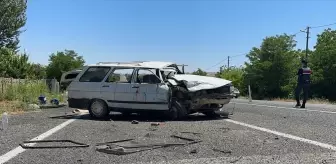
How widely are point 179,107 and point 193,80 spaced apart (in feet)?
2.88

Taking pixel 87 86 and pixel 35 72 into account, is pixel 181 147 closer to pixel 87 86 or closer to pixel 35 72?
pixel 87 86

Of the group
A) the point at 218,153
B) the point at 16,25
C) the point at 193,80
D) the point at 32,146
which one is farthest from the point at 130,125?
the point at 16,25

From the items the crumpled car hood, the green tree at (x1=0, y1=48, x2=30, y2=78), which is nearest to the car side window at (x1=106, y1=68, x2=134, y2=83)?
the crumpled car hood

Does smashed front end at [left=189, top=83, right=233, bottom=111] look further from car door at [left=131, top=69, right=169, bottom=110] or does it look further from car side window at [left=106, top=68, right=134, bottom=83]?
car side window at [left=106, top=68, right=134, bottom=83]

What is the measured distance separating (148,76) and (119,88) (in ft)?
3.03

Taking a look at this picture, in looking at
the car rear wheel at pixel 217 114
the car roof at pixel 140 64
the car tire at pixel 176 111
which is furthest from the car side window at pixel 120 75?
the car rear wheel at pixel 217 114

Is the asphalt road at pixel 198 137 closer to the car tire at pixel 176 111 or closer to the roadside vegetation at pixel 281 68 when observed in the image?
the car tire at pixel 176 111

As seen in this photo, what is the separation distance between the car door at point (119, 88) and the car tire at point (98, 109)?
0.20 m

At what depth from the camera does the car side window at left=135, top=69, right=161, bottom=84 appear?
12.2 m

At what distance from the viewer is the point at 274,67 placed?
194 ft

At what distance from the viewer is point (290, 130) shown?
9516mm

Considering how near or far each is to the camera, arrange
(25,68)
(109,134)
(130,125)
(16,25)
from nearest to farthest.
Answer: (109,134), (130,125), (25,68), (16,25)

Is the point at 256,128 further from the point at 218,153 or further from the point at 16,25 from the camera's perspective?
the point at 16,25

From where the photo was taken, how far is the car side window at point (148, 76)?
1224 cm
